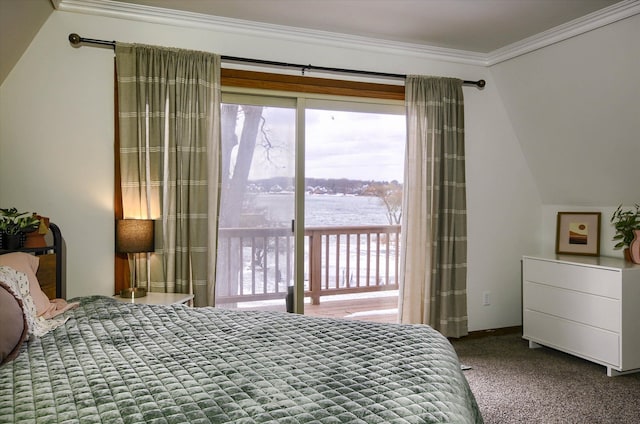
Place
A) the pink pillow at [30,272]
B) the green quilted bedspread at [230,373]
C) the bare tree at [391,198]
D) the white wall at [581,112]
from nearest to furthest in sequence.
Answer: the green quilted bedspread at [230,373] → the pink pillow at [30,272] → the white wall at [581,112] → the bare tree at [391,198]

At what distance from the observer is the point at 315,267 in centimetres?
396

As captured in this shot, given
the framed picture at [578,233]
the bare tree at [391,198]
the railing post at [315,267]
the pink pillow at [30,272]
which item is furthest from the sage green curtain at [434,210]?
the pink pillow at [30,272]

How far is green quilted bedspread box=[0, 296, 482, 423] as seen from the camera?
1.27 m

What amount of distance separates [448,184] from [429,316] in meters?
1.16

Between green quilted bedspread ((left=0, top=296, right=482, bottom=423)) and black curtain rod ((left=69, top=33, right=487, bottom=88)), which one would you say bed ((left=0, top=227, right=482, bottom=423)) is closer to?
green quilted bedspread ((left=0, top=296, right=482, bottom=423))

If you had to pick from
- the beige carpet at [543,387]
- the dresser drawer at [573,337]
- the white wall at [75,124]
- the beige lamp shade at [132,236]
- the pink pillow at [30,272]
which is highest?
the white wall at [75,124]

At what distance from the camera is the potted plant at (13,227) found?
8.45ft

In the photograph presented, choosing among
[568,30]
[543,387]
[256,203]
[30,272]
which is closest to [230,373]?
[30,272]

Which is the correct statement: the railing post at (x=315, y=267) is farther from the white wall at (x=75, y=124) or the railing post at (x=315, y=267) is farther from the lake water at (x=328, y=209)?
the white wall at (x=75, y=124)

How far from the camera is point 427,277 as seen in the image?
3986 millimetres

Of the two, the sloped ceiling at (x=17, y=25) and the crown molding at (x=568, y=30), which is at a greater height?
the crown molding at (x=568, y=30)

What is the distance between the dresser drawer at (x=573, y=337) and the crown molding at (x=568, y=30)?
2194mm

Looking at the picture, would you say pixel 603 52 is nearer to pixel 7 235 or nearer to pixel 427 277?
pixel 427 277

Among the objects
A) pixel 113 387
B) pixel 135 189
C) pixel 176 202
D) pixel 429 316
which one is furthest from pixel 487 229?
pixel 113 387
